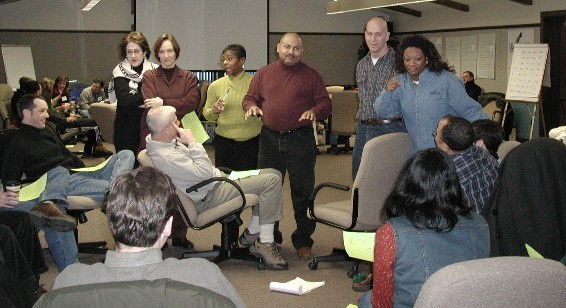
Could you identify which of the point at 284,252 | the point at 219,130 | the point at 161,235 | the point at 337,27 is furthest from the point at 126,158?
the point at 337,27

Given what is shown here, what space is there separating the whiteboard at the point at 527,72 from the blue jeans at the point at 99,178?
25.5ft

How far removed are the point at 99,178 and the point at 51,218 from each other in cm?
86

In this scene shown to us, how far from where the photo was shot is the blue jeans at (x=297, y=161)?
5293 mm

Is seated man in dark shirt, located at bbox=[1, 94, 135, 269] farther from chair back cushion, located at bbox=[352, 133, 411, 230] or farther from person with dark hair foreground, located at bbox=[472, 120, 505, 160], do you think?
person with dark hair foreground, located at bbox=[472, 120, 505, 160]

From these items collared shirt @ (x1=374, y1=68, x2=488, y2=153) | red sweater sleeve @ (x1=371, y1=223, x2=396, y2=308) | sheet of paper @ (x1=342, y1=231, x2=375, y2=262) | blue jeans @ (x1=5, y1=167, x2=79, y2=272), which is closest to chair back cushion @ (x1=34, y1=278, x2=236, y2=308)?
red sweater sleeve @ (x1=371, y1=223, x2=396, y2=308)

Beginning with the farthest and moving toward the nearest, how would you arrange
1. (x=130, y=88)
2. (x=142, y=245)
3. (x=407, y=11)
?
1. (x=407, y=11)
2. (x=130, y=88)
3. (x=142, y=245)

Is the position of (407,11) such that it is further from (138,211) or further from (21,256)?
(138,211)

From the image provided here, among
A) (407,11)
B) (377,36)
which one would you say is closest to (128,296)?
(377,36)

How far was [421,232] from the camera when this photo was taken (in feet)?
8.20

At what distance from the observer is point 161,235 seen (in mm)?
2098

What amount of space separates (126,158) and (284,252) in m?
1.33

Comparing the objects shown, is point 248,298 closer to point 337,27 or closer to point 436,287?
point 436,287

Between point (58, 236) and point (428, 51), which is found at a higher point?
point (428, 51)

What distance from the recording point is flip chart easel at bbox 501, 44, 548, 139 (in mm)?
11227
